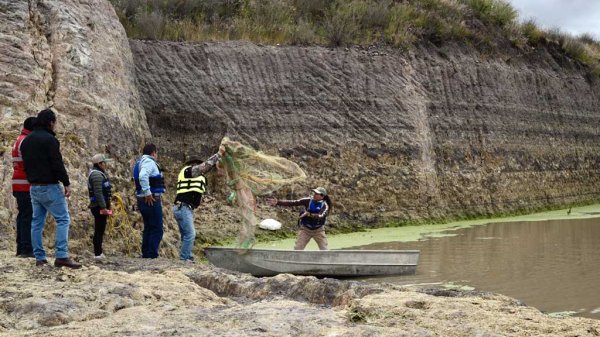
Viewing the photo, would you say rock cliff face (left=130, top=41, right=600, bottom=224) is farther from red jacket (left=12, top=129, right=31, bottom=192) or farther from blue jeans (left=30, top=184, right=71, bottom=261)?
blue jeans (left=30, top=184, right=71, bottom=261)

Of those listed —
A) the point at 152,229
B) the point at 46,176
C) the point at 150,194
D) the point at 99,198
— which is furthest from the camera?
the point at 152,229

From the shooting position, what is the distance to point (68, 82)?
45.8 ft

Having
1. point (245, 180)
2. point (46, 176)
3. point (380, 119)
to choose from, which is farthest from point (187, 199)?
point (380, 119)

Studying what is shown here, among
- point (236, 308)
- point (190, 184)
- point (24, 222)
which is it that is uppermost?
point (190, 184)

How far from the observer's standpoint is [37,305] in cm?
752

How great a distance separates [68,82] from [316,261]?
5369 mm

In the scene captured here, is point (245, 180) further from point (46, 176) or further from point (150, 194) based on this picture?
point (46, 176)

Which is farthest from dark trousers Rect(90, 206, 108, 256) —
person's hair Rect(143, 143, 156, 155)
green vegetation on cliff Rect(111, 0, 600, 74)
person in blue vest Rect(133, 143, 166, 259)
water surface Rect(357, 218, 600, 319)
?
green vegetation on cliff Rect(111, 0, 600, 74)

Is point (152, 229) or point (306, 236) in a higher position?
point (152, 229)

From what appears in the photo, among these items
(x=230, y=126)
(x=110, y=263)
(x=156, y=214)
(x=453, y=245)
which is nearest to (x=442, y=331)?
(x=110, y=263)

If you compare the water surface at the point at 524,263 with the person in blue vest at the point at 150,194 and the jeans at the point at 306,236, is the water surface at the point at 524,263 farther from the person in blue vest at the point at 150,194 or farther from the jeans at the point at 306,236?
the person in blue vest at the point at 150,194

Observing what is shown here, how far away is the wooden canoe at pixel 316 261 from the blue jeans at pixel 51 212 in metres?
3.88

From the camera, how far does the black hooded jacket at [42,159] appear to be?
921 centimetres

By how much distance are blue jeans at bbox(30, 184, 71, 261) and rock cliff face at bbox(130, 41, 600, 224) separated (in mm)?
9658
